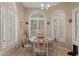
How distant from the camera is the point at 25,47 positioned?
2383 millimetres

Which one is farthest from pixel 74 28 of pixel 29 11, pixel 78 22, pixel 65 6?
pixel 29 11

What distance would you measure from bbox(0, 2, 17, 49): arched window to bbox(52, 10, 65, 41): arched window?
70cm

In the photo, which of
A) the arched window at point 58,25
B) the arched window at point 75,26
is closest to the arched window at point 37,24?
the arched window at point 58,25

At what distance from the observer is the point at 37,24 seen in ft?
7.98

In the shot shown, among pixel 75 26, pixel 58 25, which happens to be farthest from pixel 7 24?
pixel 75 26

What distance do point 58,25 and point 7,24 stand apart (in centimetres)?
93

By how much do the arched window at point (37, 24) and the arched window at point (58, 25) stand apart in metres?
0.20

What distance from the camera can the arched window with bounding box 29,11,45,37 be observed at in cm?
234

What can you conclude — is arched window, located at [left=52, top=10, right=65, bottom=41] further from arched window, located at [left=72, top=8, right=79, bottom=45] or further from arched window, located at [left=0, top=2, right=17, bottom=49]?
arched window, located at [left=0, top=2, right=17, bottom=49]

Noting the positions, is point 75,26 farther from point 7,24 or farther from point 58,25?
point 7,24

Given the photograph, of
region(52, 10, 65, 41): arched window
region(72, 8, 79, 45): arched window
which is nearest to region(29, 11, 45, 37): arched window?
region(52, 10, 65, 41): arched window

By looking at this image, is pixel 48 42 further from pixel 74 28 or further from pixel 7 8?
pixel 7 8

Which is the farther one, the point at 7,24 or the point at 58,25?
the point at 58,25

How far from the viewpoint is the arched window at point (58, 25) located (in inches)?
93.6
